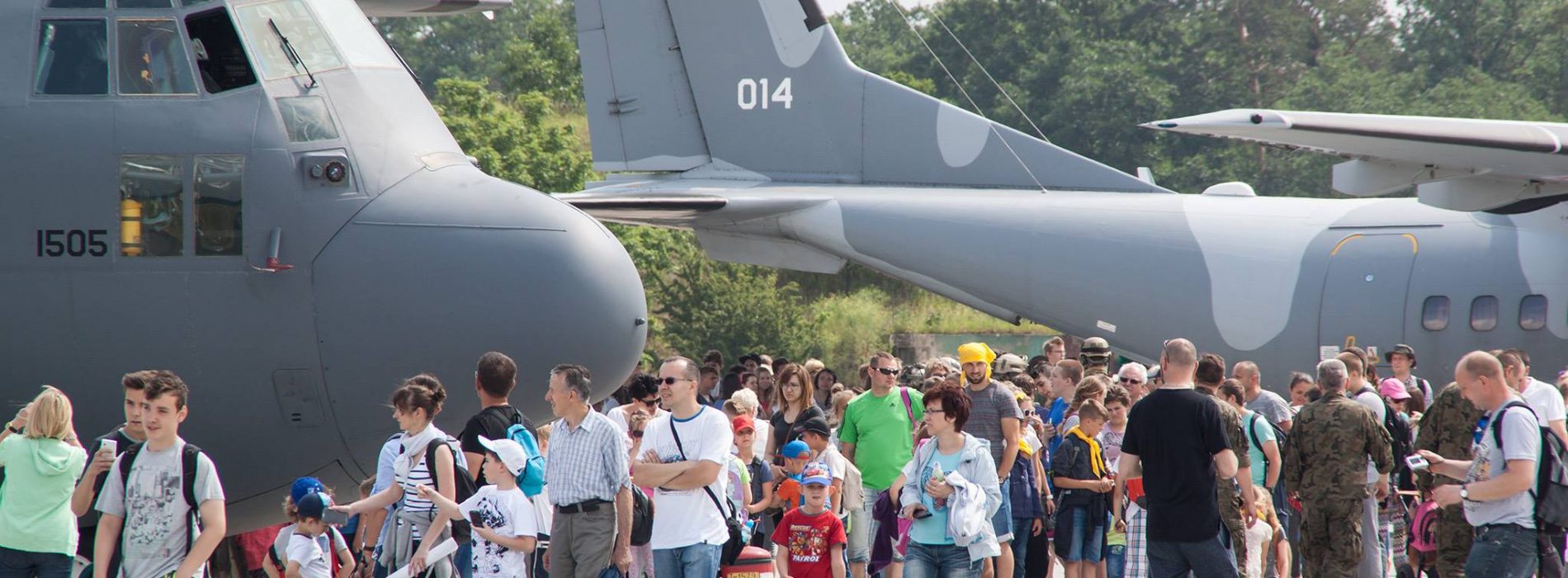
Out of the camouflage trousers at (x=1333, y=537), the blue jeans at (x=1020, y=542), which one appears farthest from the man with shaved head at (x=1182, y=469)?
the blue jeans at (x=1020, y=542)

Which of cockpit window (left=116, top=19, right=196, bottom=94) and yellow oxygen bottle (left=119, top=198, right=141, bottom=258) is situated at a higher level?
cockpit window (left=116, top=19, right=196, bottom=94)

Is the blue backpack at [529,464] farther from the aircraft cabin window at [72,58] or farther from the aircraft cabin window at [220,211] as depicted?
the aircraft cabin window at [72,58]

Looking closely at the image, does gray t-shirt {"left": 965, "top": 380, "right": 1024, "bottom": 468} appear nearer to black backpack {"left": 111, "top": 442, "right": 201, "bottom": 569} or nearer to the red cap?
the red cap

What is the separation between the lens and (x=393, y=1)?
956 cm

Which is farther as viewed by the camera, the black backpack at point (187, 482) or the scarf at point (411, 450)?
the scarf at point (411, 450)

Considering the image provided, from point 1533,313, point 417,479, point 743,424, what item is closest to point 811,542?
point 743,424

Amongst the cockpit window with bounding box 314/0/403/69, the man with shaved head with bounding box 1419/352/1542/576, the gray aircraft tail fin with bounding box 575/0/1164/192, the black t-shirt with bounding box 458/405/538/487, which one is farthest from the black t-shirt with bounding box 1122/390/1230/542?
the gray aircraft tail fin with bounding box 575/0/1164/192

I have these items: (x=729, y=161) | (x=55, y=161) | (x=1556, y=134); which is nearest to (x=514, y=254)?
(x=55, y=161)

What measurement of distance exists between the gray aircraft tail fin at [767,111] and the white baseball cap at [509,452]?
1026 centimetres

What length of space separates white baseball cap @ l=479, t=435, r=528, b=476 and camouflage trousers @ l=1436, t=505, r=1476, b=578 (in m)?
5.02

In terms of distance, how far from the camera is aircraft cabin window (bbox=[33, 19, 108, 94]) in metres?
6.48

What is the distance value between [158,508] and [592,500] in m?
1.85

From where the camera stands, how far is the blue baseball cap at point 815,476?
780cm

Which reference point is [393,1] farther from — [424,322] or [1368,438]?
[1368,438]
